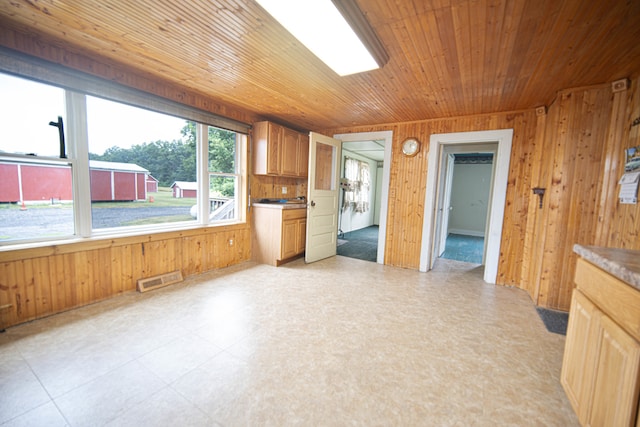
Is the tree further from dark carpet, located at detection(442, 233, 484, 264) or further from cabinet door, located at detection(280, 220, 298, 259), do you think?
dark carpet, located at detection(442, 233, 484, 264)

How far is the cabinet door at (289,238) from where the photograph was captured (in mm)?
4070

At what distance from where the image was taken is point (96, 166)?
102 inches

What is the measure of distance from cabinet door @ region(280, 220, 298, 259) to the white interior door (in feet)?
0.75

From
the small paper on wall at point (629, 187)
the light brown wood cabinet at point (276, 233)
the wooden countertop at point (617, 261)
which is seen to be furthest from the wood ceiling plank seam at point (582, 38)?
the light brown wood cabinet at point (276, 233)

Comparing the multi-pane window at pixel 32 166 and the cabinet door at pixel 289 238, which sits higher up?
the multi-pane window at pixel 32 166

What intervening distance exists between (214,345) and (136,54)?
2644mm

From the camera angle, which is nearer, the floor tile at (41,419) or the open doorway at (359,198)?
the floor tile at (41,419)

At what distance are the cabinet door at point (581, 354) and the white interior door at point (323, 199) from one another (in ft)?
10.6

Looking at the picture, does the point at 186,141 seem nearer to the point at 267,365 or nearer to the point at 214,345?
the point at 214,345

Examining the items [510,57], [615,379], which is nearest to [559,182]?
[510,57]

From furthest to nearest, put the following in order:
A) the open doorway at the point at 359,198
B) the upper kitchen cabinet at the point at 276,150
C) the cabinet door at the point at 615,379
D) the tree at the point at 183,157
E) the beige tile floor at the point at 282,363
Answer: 1. the open doorway at the point at 359,198
2. the upper kitchen cabinet at the point at 276,150
3. the tree at the point at 183,157
4. the beige tile floor at the point at 282,363
5. the cabinet door at the point at 615,379

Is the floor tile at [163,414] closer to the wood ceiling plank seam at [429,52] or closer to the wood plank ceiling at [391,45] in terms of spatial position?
the wood plank ceiling at [391,45]

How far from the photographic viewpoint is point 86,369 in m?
1.68

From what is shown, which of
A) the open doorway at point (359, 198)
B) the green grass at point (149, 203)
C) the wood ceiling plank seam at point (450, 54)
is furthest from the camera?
the open doorway at point (359, 198)
